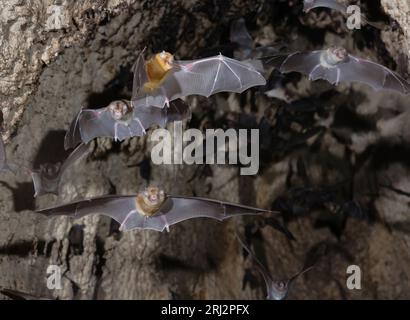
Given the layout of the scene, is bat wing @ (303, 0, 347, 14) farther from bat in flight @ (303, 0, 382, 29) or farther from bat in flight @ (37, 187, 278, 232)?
bat in flight @ (37, 187, 278, 232)

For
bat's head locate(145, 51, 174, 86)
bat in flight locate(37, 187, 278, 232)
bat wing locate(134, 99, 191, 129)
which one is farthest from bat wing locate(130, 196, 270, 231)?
bat's head locate(145, 51, 174, 86)

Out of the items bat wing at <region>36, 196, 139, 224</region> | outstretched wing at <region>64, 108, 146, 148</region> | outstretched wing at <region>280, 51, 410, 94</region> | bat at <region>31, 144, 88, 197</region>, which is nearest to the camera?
bat wing at <region>36, 196, 139, 224</region>

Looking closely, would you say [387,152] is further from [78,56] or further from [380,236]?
[78,56]

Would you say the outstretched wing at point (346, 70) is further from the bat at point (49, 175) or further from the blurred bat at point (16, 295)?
the blurred bat at point (16, 295)

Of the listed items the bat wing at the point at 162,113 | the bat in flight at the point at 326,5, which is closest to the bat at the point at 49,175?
the bat wing at the point at 162,113

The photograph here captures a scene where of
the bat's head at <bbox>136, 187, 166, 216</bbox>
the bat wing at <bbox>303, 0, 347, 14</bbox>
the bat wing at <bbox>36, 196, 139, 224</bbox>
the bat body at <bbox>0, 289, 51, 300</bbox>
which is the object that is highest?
the bat wing at <bbox>303, 0, 347, 14</bbox>

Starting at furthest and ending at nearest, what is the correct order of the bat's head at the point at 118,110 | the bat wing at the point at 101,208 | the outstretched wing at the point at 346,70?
the outstretched wing at the point at 346,70, the bat's head at the point at 118,110, the bat wing at the point at 101,208

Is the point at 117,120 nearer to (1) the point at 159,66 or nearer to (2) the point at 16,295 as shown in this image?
(1) the point at 159,66
